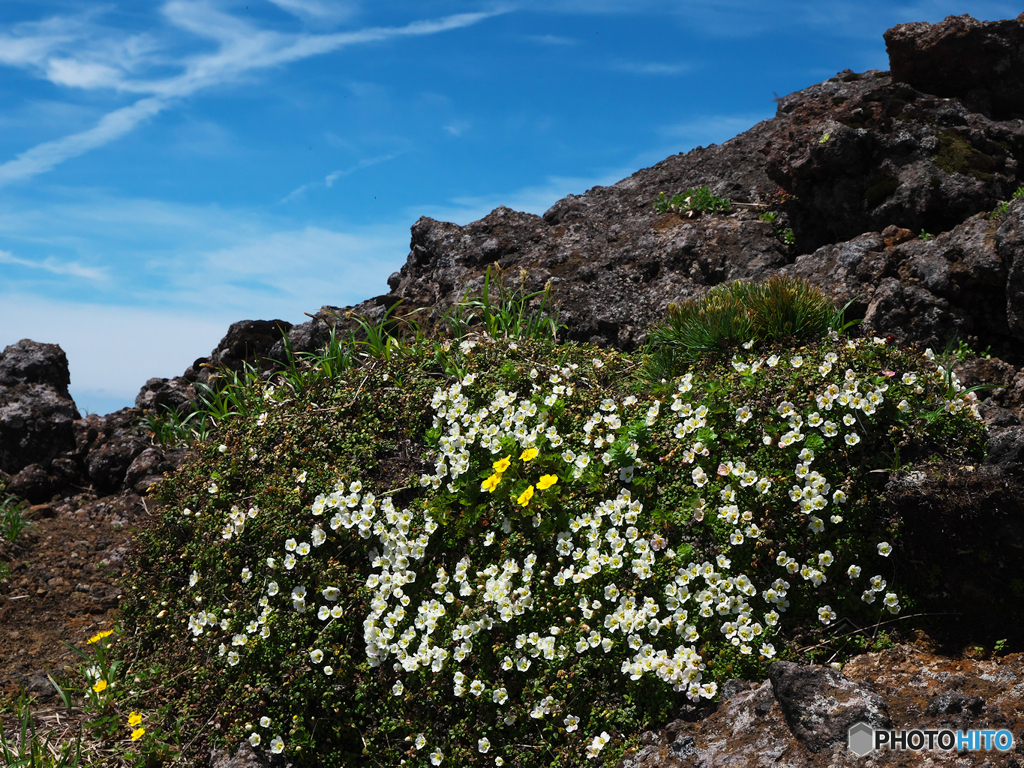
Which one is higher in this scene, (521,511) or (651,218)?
(651,218)

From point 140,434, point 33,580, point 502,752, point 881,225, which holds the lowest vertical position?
point 502,752

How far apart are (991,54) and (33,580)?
12033mm

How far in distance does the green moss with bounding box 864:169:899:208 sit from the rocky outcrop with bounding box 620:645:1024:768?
5.32 m

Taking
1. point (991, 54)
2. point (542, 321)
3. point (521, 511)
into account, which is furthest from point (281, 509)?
point (991, 54)

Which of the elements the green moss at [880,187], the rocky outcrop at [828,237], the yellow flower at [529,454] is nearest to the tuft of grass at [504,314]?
the rocky outcrop at [828,237]

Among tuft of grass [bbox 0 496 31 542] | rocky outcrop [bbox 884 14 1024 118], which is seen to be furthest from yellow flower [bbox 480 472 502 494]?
rocky outcrop [bbox 884 14 1024 118]

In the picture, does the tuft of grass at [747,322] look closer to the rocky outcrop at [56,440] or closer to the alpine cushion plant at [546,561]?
the alpine cushion plant at [546,561]

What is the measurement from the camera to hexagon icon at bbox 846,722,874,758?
3074 millimetres

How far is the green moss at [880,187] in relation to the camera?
752 cm

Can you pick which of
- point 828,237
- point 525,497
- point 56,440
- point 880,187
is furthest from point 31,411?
point 880,187

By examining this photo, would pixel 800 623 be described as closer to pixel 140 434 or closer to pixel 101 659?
pixel 101 659

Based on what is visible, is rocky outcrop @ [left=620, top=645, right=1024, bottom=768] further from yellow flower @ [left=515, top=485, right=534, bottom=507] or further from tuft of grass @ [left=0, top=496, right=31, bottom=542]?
tuft of grass @ [left=0, top=496, right=31, bottom=542]

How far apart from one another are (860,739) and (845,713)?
0.11m

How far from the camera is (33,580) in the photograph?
696 cm
